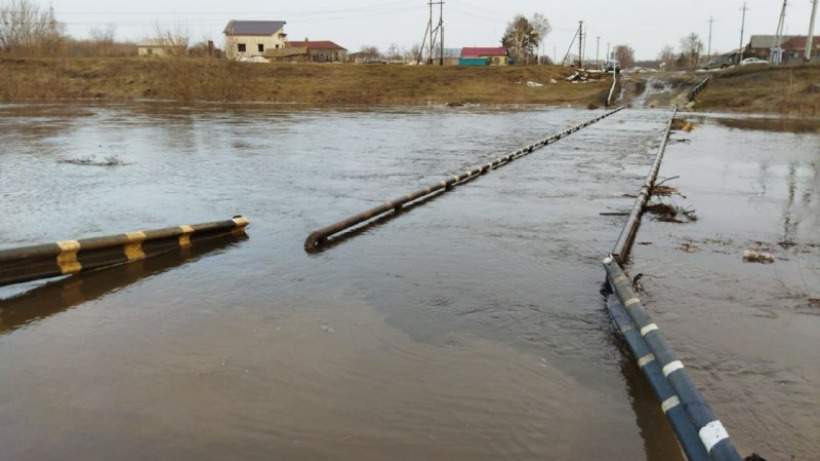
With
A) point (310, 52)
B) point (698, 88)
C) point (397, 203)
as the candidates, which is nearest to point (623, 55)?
point (310, 52)

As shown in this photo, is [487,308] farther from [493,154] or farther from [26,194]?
[493,154]

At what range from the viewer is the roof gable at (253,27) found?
79688 mm

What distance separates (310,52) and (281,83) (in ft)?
126

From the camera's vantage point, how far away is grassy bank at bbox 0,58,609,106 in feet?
133

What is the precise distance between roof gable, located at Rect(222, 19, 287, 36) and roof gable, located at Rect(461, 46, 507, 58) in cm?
2728

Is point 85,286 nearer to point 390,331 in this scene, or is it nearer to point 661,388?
point 390,331

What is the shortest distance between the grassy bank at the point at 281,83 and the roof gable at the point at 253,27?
33.2 meters

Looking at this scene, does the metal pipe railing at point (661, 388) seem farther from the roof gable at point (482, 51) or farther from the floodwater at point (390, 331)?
the roof gable at point (482, 51)

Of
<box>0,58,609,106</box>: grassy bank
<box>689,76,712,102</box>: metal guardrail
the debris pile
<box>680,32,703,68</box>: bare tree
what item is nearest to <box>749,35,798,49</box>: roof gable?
<box>680,32,703,68</box>: bare tree

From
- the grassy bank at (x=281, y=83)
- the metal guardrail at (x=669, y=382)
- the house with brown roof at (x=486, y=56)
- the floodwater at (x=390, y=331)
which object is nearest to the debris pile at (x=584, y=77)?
the grassy bank at (x=281, y=83)

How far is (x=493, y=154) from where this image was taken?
14336mm

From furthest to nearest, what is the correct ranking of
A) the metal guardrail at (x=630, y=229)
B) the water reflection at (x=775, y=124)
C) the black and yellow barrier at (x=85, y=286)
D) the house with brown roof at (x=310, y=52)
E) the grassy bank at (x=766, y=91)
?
the house with brown roof at (x=310, y=52)
the grassy bank at (x=766, y=91)
the water reflection at (x=775, y=124)
the metal guardrail at (x=630, y=229)
the black and yellow barrier at (x=85, y=286)

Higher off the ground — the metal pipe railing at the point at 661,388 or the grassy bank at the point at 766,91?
the grassy bank at the point at 766,91

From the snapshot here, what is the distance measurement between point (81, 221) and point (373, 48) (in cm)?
10578
